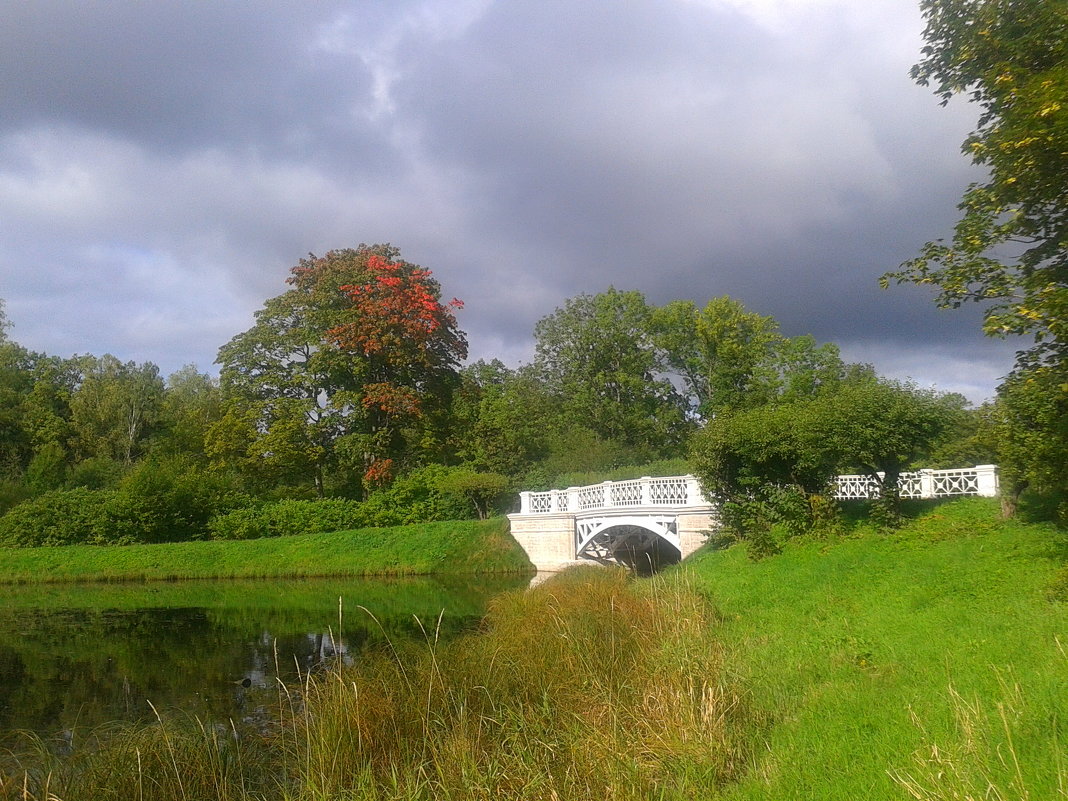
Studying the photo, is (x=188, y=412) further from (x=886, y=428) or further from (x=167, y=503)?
(x=886, y=428)

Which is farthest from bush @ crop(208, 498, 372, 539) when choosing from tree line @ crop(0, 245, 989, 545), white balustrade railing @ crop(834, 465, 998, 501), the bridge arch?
white balustrade railing @ crop(834, 465, 998, 501)

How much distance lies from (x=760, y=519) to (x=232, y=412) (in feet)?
81.1

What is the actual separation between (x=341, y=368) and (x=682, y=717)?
2879 centimetres

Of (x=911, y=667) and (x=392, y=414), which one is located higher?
(x=392, y=414)

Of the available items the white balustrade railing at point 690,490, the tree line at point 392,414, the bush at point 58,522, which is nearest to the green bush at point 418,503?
the tree line at point 392,414

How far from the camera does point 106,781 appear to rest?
504cm

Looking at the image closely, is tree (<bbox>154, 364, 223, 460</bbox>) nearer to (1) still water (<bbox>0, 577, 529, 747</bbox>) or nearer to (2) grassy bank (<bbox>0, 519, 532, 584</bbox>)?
(2) grassy bank (<bbox>0, 519, 532, 584</bbox>)

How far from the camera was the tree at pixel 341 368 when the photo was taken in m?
32.0

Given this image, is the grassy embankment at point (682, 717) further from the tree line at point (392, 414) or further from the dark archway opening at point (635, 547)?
the tree line at point (392, 414)

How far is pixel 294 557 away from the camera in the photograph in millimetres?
30141

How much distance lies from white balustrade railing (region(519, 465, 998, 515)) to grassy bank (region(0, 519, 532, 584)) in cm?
315

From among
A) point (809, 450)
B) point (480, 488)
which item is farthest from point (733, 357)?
point (809, 450)

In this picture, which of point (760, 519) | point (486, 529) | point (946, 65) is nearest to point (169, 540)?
point (486, 529)

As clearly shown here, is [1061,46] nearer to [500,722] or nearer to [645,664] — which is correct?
[645,664]
